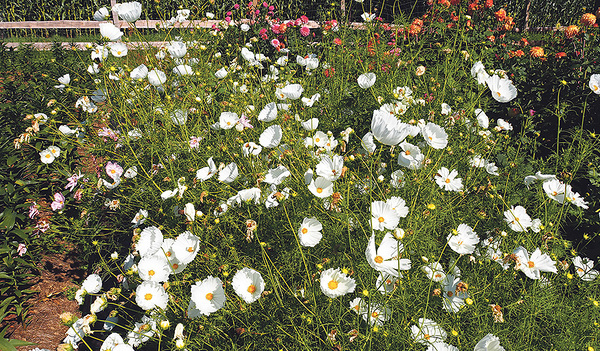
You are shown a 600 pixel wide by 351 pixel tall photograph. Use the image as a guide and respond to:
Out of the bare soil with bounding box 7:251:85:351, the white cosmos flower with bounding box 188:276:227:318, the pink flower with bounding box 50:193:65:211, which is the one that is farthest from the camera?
the pink flower with bounding box 50:193:65:211

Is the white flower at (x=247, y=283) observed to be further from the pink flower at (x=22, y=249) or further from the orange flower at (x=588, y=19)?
the orange flower at (x=588, y=19)

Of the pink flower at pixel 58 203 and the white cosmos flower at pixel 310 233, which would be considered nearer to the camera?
the white cosmos flower at pixel 310 233

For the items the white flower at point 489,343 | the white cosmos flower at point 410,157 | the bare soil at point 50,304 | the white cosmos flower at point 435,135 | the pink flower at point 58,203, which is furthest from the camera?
the pink flower at point 58,203

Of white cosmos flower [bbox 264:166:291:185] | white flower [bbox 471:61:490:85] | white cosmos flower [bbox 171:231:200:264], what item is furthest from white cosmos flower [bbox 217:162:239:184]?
white flower [bbox 471:61:490:85]

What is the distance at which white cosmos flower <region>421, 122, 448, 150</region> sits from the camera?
4.83 ft

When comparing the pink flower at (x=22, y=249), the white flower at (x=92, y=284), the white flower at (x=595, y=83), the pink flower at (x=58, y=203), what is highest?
the white flower at (x=595, y=83)

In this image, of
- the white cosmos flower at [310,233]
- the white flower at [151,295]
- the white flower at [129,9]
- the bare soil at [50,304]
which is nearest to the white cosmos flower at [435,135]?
the white cosmos flower at [310,233]

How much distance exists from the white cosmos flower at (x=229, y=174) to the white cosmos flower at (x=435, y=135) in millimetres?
781

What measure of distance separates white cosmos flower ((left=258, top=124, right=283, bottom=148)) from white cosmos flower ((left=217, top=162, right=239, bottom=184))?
0.54ft

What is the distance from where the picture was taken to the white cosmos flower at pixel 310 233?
1243 mm

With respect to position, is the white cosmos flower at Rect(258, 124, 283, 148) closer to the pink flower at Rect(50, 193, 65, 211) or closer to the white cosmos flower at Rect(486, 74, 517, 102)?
the white cosmos flower at Rect(486, 74, 517, 102)

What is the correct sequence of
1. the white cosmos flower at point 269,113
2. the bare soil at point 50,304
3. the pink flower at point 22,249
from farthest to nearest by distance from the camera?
the pink flower at point 22,249
the bare soil at point 50,304
the white cosmos flower at point 269,113

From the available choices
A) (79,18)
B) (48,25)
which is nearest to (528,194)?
(48,25)

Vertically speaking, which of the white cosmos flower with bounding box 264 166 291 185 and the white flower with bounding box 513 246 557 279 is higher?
the white cosmos flower with bounding box 264 166 291 185
